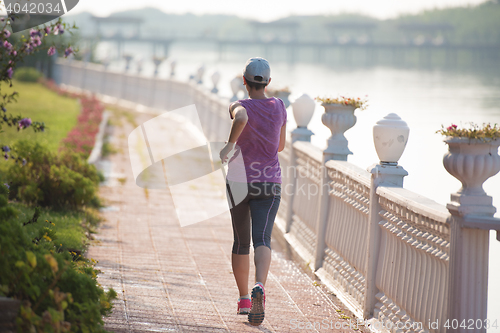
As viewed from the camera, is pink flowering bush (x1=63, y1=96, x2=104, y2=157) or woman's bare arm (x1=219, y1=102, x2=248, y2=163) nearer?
woman's bare arm (x1=219, y1=102, x2=248, y2=163)

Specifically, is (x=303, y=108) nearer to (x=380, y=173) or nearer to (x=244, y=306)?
(x=380, y=173)

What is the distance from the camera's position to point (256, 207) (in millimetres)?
4273

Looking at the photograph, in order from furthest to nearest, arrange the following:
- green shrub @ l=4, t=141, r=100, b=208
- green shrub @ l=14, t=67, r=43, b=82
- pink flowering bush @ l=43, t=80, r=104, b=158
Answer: green shrub @ l=14, t=67, r=43, b=82, pink flowering bush @ l=43, t=80, r=104, b=158, green shrub @ l=4, t=141, r=100, b=208

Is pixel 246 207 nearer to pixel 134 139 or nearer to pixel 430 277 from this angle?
pixel 430 277

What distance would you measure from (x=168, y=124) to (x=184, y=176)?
26.9 feet

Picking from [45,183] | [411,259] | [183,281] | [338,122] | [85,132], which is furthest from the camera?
[85,132]

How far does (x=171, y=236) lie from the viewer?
23.6 feet

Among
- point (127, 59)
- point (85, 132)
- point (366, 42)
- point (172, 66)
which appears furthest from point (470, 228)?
point (366, 42)

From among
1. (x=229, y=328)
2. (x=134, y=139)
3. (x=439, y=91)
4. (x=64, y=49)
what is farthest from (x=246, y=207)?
(x=439, y=91)

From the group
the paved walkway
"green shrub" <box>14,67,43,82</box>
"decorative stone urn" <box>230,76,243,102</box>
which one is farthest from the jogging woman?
"green shrub" <box>14,67,43,82</box>

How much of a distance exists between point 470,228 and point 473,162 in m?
0.37

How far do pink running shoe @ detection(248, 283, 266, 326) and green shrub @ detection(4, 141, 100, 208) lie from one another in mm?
3943

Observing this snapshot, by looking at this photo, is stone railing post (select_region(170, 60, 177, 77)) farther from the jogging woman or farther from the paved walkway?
the jogging woman

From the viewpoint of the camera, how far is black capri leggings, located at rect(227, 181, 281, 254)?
168 inches
